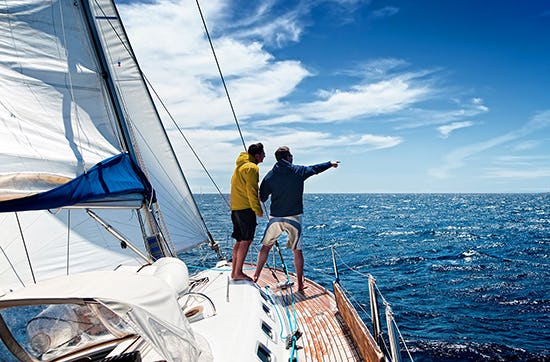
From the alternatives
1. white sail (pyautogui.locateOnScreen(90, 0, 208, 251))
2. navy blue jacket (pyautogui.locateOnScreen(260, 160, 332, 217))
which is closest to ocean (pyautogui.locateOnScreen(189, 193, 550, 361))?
navy blue jacket (pyautogui.locateOnScreen(260, 160, 332, 217))

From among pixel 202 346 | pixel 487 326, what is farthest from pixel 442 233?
pixel 202 346

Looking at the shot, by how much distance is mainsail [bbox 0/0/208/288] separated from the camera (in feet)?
13.0

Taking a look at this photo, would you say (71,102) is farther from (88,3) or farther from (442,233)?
(442,233)

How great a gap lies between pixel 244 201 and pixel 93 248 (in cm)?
274

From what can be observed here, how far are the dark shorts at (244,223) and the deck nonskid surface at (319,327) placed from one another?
1382 mm

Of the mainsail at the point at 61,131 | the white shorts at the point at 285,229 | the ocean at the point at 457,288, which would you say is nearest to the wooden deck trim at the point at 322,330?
the ocean at the point at 457,288

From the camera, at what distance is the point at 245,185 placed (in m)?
5.48

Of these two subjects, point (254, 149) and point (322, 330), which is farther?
point (254, 149)

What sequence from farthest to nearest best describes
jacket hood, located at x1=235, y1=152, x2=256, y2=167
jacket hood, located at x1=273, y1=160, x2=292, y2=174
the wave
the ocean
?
the ocean < the wave < jacket hood, located at x1=273, y1=160, x2=292, y2=174 < jacket hood, located at x1=235, y1=152, x2=256, y2=167

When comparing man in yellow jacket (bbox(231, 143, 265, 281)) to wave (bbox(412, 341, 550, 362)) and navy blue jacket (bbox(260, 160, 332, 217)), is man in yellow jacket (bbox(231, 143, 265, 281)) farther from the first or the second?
wave (bbox(412, 341, 550, 362))

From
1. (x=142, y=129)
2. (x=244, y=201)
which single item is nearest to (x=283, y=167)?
(x=244, y=201)

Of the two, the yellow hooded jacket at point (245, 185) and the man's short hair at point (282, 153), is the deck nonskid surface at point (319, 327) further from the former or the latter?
the man's short hair at point (282, 153)

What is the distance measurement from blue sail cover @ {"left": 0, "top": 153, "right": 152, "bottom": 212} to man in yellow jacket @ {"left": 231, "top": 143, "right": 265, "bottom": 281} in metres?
1.34

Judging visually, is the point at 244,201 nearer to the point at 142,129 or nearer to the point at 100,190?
the point at 100,190
